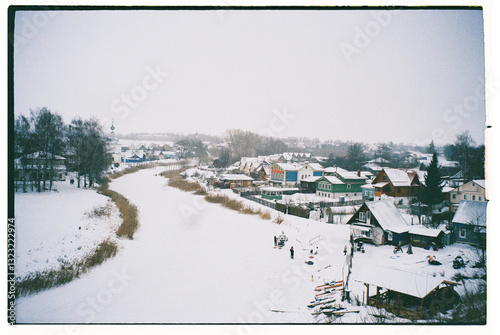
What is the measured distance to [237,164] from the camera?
3410 mm

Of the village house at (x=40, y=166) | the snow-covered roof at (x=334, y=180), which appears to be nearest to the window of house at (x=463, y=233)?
the snow-covered roof at (x=334, y=180)

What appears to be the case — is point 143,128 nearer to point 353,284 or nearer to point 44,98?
point 44,98

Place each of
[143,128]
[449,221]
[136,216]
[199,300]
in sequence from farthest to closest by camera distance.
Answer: [136,216] → [143,128] → [449,221] → [199,300]

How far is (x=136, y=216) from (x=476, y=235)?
4234 millimetres

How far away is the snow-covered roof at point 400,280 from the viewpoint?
237cm

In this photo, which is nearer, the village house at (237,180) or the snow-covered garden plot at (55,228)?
the snow-covered garden plot at (55,228)

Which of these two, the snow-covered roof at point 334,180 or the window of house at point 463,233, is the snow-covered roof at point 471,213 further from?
the snow-covered roof at point 334,180

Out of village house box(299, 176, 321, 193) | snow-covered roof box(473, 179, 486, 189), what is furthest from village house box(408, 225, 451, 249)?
village house box(299, 176, 321, 193)

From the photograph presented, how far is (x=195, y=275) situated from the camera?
110 inches

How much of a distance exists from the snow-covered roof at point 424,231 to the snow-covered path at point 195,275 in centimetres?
77

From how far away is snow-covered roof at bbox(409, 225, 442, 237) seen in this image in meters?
2.78

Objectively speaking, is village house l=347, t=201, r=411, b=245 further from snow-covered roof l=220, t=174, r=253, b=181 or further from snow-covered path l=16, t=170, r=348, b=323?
snow-covered roof l=220, t=174, r=253, b=181

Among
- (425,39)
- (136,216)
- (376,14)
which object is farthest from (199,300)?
(425,39)

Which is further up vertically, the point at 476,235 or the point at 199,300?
the point at 476,235
